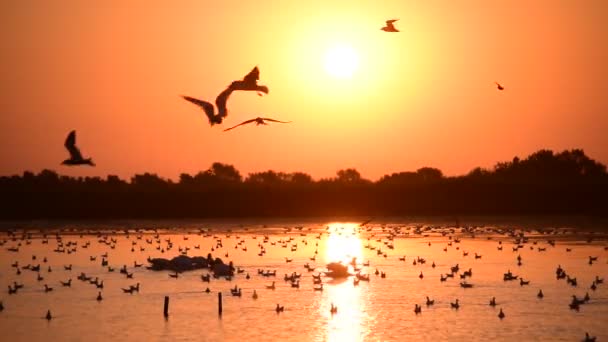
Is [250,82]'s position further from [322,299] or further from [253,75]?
[322,299]

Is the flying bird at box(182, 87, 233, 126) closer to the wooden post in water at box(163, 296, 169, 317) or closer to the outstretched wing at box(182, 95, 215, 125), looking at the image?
the outstretched wing at box(182, 95, 215, 125)

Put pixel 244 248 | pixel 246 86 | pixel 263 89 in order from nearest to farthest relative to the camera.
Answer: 1. pixel 263 89
2. pixel 246 86
3. pixel 244 248

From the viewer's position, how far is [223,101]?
20.4m

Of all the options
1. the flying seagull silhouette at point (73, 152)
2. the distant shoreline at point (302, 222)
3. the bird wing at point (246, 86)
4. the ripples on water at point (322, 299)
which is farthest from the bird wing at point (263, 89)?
the distant shoreline at point (302, 222)

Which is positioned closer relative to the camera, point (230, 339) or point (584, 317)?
point (230, 339)

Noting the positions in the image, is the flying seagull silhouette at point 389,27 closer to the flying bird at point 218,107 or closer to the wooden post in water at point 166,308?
the flying bird at point 218,107

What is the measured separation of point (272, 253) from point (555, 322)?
30487 millimetres

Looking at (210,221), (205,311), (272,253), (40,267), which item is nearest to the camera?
(205,311)

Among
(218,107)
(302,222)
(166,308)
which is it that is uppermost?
A: (218,107)

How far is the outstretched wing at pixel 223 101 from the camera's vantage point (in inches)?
799

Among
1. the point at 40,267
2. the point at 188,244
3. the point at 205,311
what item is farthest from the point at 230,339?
the point at 188,244

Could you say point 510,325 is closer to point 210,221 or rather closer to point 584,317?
point 584,317

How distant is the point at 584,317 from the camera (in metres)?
37.0

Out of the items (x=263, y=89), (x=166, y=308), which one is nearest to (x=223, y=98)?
A: (x=263, y=89)
